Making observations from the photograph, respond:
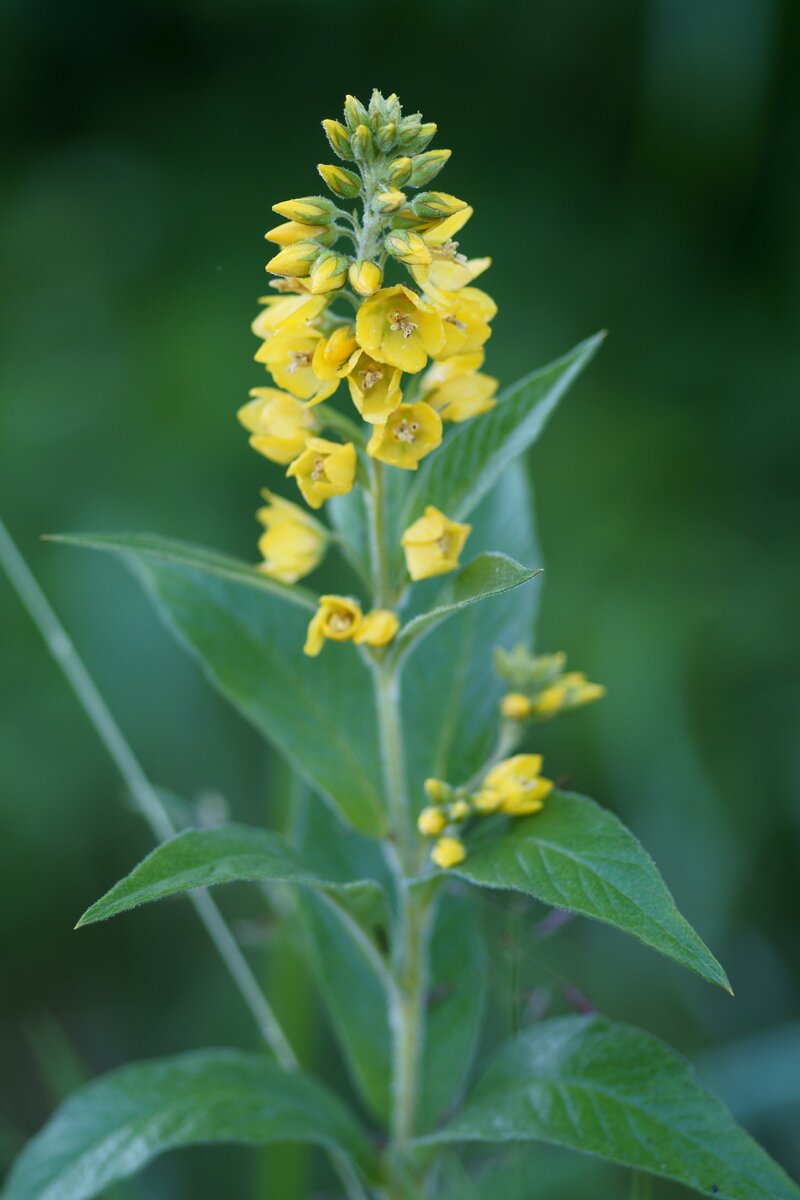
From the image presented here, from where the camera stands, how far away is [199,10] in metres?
3.37

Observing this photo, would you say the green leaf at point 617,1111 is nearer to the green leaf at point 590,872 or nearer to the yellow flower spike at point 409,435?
the green leaf at point 590,872

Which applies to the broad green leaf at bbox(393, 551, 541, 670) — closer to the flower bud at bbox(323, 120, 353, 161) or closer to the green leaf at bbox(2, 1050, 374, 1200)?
the flower bud at bbox(323, 120, 353, 161)

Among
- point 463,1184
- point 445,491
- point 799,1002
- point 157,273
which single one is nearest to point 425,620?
point 445,491

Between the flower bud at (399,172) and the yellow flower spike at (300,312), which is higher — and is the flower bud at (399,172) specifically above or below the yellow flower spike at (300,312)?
above

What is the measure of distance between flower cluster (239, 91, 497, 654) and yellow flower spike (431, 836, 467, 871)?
0.26m

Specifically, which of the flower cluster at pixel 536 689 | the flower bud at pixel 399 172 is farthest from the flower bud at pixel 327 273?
the flower cluster at pixel 536 689

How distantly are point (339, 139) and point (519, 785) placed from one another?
0.79 meters

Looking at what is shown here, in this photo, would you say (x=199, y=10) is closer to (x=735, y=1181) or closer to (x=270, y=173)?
(x=270, y=173)

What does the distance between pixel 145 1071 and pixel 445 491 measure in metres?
0.90

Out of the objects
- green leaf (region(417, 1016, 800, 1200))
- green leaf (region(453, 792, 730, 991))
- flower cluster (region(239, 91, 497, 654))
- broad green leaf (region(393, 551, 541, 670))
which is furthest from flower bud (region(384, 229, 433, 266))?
green leaf (region(417, 1016, 800, 1200))

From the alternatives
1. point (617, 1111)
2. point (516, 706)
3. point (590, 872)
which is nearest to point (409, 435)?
point (516, 706)

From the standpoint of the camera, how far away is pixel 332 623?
1.40 metres

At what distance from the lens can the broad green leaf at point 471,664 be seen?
1.71 m

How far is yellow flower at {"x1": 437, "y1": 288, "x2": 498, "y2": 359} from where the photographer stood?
4.38 ft
